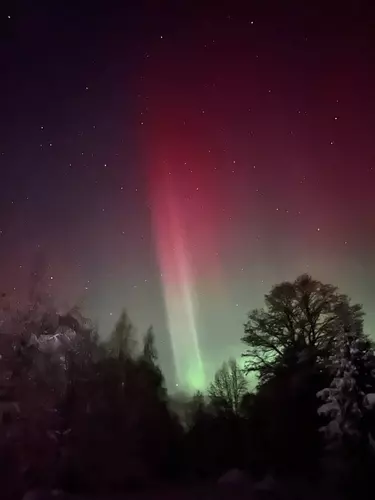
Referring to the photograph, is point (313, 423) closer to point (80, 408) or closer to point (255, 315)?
point (255, 315)

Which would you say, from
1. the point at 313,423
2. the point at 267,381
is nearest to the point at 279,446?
the point at 313,423

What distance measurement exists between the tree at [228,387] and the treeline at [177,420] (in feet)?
18.5

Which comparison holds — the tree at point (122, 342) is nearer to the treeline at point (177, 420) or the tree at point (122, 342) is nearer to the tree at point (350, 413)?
the treeline at point (177, 420)

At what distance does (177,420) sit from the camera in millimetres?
32031

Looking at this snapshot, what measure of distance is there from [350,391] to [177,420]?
15755mm

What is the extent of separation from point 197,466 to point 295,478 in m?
7.89

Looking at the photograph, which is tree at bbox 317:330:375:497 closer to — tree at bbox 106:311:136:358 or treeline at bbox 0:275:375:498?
treeline at bbox 0:275:375:498

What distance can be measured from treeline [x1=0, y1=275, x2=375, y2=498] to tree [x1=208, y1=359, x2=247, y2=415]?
565cm

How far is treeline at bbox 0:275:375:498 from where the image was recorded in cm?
1898

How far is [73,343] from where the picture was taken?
2684 cm

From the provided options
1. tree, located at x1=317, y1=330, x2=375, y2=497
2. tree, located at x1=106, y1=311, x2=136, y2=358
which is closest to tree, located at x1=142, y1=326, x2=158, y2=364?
tree, located at x1=106, y1=311, x2=136, y2=358

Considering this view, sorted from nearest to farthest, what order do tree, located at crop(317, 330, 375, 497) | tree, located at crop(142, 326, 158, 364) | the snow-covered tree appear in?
tree, located at crop(317, 330, 375, 497) → the snow-covered tree → tree, located at crop(142, 326, 158, 364)

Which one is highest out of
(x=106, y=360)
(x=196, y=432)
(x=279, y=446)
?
(x=106, y=360)

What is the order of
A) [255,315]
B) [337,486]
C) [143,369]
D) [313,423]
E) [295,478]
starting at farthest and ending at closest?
[143,369] → [255,315] → [313,423] → [295,478] → [337,486]
